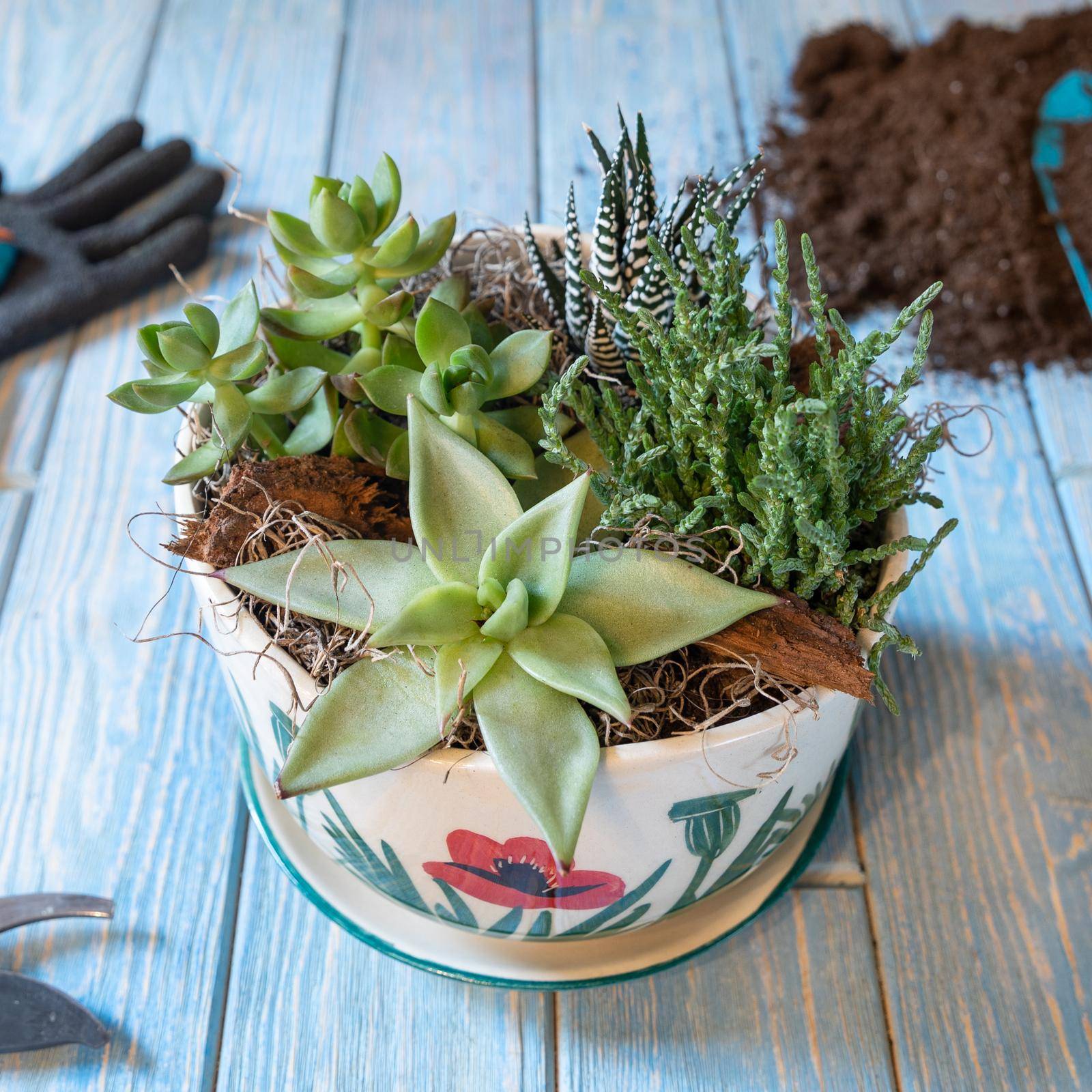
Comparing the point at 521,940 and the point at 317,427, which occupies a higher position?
the point at 317,427

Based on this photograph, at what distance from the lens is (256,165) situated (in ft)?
3.25

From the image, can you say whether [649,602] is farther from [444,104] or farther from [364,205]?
[444,104]

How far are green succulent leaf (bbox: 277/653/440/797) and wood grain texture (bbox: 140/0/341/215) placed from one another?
0.63m

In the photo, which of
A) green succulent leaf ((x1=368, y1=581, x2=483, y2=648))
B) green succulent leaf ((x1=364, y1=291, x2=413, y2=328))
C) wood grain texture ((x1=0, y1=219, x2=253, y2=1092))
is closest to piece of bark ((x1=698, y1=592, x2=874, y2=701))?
green succulent leaf ((x1=368, y1=581, x2=483, y2=648))

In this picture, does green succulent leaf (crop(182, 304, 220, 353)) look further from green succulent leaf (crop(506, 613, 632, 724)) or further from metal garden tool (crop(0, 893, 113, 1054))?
metal garden tool (crop(0, 893, 113, 1054))

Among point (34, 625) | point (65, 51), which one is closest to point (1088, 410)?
point (34, 625)

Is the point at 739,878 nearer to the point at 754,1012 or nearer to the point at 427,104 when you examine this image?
the point at 754,1012

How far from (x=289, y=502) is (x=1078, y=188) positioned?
2.51 feet

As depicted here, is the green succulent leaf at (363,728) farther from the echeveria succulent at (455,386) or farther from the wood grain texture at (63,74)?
the wood grain texture at (63,74)

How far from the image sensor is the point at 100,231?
3.01ft

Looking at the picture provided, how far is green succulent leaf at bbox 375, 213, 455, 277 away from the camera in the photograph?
521 mm

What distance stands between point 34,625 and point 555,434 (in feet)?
1.47

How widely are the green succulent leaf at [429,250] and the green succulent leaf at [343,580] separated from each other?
143mm

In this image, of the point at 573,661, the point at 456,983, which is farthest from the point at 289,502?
the point at 456,983
